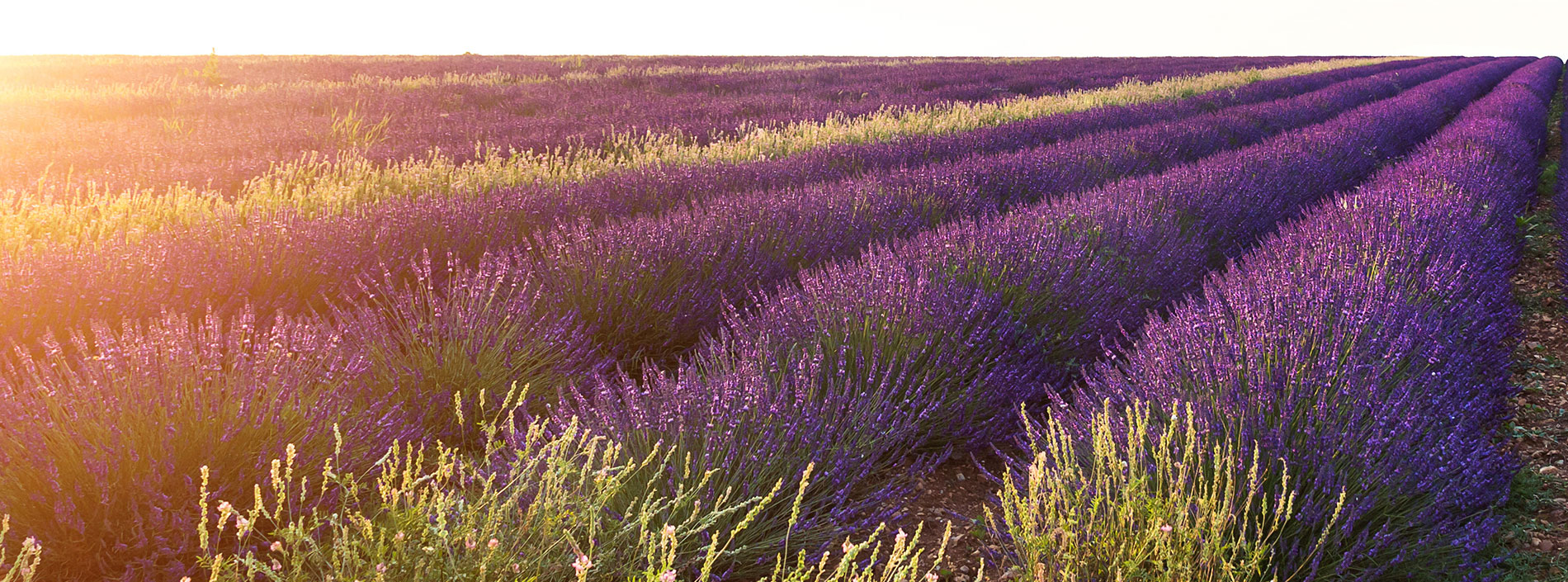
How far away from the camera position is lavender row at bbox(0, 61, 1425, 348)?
9.51 ft

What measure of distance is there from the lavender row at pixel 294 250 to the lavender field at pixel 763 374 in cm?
2

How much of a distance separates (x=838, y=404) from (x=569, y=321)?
1.17 meters

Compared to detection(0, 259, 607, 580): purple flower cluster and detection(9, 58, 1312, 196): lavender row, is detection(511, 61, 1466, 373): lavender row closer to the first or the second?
detection(0, 259, 607, 580): purple flower cluster

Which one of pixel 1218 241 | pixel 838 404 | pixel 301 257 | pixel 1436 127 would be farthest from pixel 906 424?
pixel 1436 127

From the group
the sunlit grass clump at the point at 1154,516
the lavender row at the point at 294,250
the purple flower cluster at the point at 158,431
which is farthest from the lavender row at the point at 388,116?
the sunlit grass clump at the point at 1154,516

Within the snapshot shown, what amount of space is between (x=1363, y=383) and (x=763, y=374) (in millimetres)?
1580

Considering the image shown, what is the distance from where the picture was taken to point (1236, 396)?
2.28m

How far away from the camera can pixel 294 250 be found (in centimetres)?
356

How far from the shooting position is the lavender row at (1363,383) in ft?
6.45

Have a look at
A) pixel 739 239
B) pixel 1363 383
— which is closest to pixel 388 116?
pixel 739 239

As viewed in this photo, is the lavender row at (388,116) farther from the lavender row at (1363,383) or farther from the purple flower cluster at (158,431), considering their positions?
the lavender row at (1363,383)

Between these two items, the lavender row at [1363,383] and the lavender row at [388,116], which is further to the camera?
the lavender row at [388,116]

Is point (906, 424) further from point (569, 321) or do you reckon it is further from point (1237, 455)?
point (569, 321)

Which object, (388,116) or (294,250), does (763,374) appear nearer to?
(294,250)
